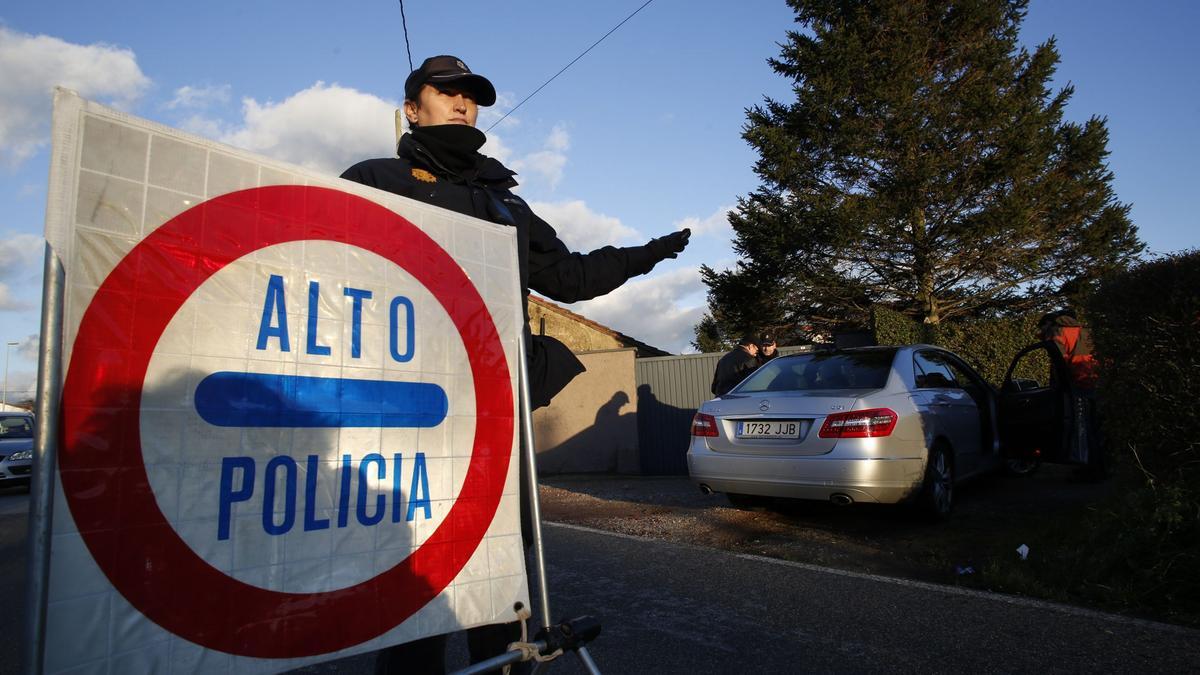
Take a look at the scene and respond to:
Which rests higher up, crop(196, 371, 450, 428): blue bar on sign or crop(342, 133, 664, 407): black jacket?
crop(342, 133, 664, 407): black jacket

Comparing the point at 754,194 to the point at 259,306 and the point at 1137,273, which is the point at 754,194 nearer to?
the point at 1137,273

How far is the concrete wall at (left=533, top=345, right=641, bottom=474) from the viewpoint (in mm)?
13688

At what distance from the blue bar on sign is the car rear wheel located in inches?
193

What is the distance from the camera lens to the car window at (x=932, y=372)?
6.21 m

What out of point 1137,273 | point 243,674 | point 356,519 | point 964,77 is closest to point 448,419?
point 356,519

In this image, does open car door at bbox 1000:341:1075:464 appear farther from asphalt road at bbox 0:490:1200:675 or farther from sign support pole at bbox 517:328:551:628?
sign support pole at bbox 517:328:551:628

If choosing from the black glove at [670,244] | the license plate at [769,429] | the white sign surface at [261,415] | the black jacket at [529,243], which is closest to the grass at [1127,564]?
the license plate at [769,429]

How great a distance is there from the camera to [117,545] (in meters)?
1.21

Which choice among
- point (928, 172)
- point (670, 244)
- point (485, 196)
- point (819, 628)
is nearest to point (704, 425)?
point (819, 628)

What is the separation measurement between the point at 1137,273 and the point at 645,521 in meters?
4.30

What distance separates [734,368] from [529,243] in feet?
21.8

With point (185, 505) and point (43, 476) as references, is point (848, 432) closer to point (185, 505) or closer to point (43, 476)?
point (185, 505)

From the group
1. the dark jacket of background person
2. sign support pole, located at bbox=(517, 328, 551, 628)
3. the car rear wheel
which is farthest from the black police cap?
the dark jacket of background person

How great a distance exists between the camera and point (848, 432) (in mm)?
5406
